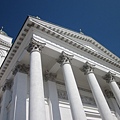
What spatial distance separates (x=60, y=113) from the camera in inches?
380

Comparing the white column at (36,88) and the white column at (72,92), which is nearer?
the white column at (36,88)

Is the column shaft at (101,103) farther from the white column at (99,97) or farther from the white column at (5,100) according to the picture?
the white column at (5,100)

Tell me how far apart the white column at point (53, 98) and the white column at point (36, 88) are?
10.3 feet

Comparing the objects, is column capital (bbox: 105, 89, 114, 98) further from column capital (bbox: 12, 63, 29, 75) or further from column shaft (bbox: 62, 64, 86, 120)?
column capital (bbox: 12, 63, 29, 75)

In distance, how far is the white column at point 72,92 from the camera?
269 inches

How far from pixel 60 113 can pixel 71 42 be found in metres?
5.02

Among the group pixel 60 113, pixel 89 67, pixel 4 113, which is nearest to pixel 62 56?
pixel 89 67

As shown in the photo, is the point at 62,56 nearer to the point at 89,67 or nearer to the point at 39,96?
the point at 89,67

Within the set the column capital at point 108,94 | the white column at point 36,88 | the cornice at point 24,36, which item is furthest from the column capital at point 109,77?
the white column at point 36,88

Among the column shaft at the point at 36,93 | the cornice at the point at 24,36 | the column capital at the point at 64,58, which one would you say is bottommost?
the column shaft at the point at 36,93

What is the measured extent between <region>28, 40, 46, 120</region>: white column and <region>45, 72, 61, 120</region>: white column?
313 cm

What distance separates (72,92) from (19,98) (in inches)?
118

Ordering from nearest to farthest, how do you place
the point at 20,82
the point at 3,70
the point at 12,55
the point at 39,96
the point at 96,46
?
the point at 39,96 < the point at 20,82 < the point at 12,55 < the point at 3,70 < the point at 96,46

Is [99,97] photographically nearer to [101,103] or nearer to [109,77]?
[101,103]
